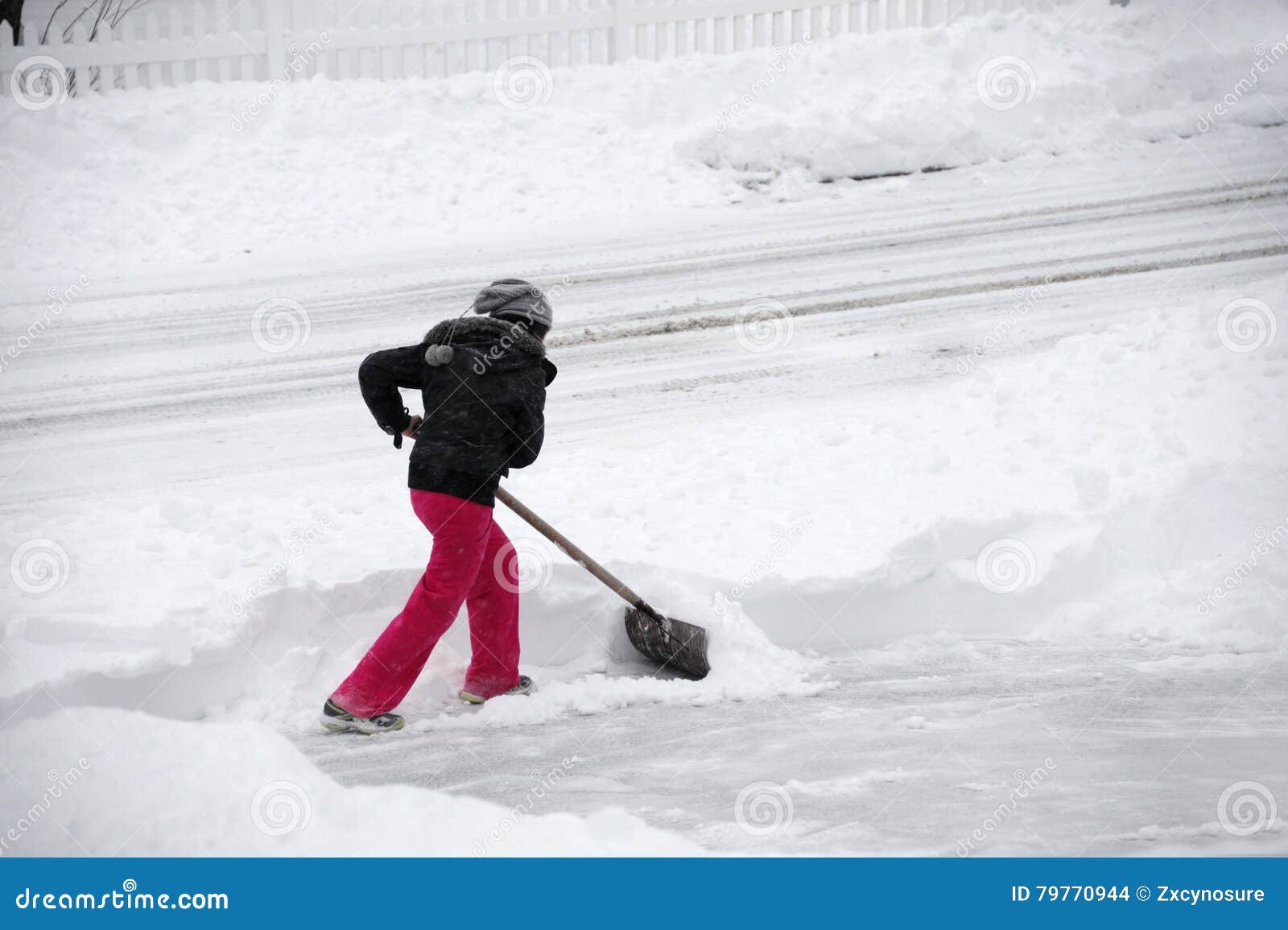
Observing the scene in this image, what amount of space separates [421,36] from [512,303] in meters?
9.12

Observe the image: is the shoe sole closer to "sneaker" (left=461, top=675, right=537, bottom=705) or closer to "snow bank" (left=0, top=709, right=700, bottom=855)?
"snow bank" (left=0, top=709, right=700, bottom=855)

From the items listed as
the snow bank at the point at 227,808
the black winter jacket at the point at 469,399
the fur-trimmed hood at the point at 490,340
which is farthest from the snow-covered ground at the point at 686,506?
Answer: the fur-trimmed hood at the point at 490,340

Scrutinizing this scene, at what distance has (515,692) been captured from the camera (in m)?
4.83

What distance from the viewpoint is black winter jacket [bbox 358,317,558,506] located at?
14.5 ft

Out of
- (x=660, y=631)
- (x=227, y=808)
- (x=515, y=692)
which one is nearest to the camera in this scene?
(x=227, y=808)

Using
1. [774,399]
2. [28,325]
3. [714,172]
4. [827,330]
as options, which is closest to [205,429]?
[28,325]

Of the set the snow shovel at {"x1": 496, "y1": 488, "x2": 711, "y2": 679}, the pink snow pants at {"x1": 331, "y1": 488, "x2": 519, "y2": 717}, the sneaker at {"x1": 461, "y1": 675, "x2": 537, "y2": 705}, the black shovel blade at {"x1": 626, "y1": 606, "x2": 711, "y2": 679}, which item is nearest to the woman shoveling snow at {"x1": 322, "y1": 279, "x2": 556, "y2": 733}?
the pink snow pants at {"x1": 331, "y1": 488, "x2": 519, "y2": 717}

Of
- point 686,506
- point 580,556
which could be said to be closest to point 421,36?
point 686,506

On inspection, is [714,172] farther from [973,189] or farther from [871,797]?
[871,797]

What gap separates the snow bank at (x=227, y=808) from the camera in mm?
3750

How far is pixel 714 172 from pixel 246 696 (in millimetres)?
7894

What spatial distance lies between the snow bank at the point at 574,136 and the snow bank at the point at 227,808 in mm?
6403

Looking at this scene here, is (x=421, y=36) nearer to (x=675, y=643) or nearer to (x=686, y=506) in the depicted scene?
(x=686, y=506)

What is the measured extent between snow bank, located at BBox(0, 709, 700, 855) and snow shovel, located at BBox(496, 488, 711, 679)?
0.80m
